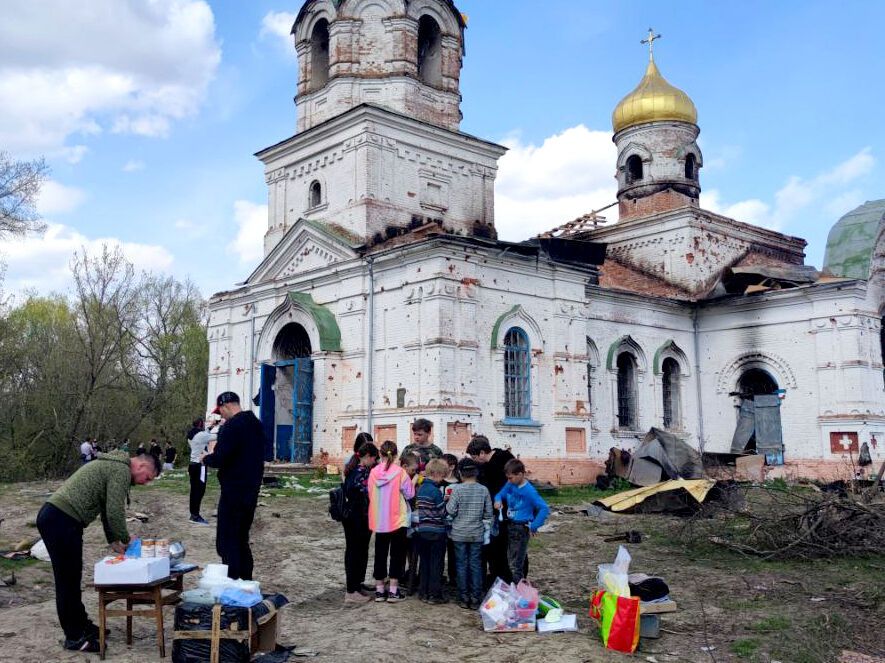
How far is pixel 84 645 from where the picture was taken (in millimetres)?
6199

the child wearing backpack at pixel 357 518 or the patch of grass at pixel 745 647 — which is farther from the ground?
the child wearing backpack at pixel 357 518

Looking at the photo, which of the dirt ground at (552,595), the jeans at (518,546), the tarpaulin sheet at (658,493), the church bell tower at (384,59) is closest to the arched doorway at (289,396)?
the church bell tower at (384,59)

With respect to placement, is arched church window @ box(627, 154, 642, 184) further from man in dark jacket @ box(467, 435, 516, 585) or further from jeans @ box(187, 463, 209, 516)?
man in dark jacket @ box(467, 435, 516, 585)

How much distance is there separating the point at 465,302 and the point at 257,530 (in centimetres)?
735

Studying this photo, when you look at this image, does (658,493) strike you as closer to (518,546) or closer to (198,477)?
(518,546)

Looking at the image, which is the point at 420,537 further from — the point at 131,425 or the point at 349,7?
the point at 131,425

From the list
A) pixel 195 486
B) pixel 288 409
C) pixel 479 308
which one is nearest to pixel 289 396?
pixel 288 409

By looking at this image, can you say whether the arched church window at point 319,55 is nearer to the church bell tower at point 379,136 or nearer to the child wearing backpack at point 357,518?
the church bell tower at point 379,136

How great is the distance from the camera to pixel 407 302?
17.7 meters

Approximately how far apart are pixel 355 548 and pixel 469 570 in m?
1.11

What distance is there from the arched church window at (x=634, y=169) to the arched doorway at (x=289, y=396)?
13.0 meters

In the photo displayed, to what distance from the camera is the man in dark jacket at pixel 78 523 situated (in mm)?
6125

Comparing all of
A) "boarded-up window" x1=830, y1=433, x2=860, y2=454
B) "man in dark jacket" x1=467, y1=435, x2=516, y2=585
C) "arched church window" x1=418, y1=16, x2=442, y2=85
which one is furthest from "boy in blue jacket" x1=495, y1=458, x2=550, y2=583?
"boarded-up window" x1=830, y1=433, x2=860, y2=454

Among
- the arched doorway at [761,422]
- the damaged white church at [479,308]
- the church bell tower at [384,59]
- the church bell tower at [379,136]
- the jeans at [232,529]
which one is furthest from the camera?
the arched doorway at [761,422]
